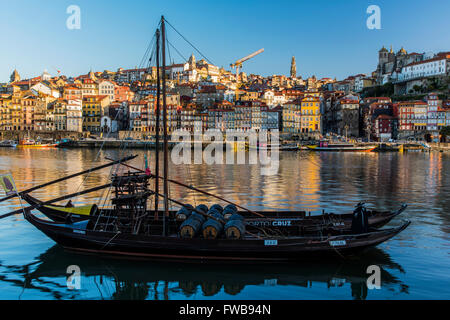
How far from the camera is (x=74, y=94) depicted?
117125 mm

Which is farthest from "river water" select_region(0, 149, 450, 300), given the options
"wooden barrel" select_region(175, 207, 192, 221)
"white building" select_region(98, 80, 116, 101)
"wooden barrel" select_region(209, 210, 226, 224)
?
"white building" select_region(98, 80, 116, 101)

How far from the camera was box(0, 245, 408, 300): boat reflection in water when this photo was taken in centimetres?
1075

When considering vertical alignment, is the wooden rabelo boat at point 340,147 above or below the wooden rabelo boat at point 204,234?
above

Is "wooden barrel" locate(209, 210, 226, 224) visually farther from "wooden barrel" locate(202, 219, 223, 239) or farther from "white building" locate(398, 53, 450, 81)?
"white building" locate(398, 53, 450, 81)

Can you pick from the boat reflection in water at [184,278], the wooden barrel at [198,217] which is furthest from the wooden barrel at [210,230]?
the boat reflection in water at [184,278]

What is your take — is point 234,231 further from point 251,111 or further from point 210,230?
point 251,111

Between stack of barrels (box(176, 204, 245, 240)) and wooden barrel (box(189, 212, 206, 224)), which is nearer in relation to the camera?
stack of barrels (box(176, 204, 245, 240))

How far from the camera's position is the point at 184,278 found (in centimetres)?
1165

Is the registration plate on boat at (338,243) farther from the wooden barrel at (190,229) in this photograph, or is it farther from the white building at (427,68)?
the white building at (427,68)

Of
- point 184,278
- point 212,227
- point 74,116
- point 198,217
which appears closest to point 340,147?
point 74,116

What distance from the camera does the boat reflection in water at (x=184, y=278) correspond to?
10750mm

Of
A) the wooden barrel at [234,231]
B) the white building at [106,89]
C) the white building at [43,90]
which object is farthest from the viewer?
the white building at [43,90]
